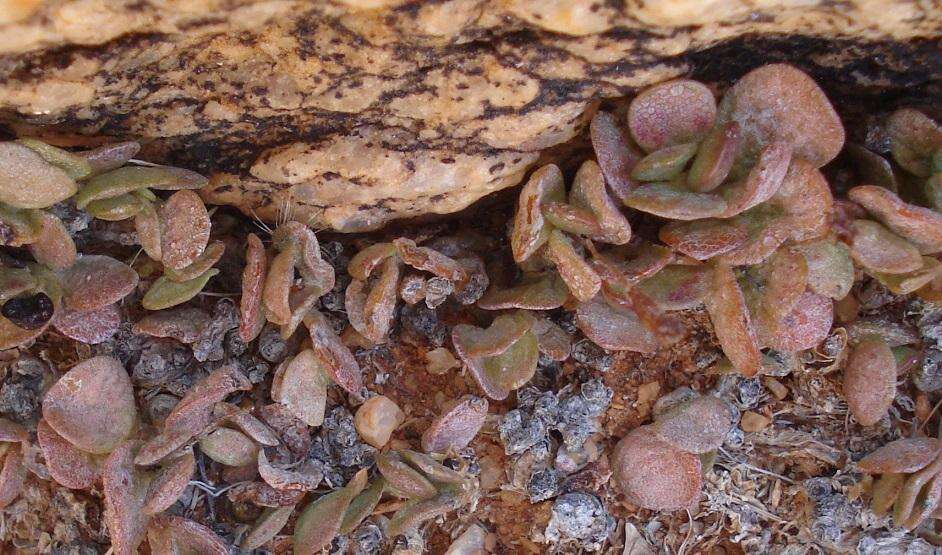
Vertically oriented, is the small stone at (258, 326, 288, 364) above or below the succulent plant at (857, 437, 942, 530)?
above

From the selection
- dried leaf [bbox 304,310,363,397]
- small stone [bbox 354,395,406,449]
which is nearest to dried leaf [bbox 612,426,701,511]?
small stone [bbox 354,395,406,449]

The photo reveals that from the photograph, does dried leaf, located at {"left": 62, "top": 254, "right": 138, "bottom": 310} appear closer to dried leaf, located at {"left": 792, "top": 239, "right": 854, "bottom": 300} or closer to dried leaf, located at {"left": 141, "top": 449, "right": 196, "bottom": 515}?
dried leaf, located at {"left": 141, "top": 449, "right": 196, "bottom": 515}

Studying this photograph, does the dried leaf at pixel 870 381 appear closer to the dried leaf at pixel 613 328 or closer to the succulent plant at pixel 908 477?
the succulent plant at pixel 908 477

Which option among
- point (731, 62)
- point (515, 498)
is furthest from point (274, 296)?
point (731, 62)

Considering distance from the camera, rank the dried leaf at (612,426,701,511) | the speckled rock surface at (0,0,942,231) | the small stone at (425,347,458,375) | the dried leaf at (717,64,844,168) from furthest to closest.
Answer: the small stone at (425,347,458,375) → the dried leaf at (612,426,701,511) → the dried leaf at (717,64,844,168) → the speckled rock surface at (0,0,942,231)

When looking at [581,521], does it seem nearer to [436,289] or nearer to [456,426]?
[456,426]

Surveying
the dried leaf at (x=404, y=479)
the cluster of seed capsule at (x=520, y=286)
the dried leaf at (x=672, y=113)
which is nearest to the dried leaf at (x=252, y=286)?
the cluster of seed capsule at (x=520, y=286)

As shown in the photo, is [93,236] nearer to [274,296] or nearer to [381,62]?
[274,296]
